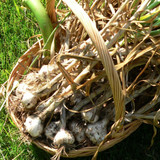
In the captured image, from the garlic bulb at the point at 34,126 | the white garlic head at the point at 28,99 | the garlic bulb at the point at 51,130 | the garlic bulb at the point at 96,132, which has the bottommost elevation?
the garlic bulb at the point at 96,132

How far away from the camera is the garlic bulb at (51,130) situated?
44.1 inches

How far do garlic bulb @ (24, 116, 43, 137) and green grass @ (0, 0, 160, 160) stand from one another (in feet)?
0.23

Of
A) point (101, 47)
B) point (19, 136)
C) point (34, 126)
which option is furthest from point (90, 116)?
point (19, 136)

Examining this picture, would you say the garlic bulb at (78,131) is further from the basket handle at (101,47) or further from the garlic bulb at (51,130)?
the basket handle at (101,47)

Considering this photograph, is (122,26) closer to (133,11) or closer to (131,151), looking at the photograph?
(133,11)

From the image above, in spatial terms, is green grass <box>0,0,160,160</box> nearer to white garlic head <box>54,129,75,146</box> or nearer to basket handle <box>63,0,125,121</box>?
white garlic head <box>54,129,75,146</box>

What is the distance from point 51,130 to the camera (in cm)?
112

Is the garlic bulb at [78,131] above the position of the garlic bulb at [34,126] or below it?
below

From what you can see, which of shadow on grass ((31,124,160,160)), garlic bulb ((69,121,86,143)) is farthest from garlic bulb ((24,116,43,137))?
shadow on grass ((31,124,160,160))

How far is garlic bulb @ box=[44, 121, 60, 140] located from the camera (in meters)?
1.12

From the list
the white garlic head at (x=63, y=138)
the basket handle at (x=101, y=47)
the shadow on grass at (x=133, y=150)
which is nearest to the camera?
the basket handle at (x=101, y=47)

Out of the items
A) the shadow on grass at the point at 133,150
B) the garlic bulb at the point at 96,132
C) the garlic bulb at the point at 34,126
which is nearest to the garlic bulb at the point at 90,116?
the garlic bulb at the point at 96,132

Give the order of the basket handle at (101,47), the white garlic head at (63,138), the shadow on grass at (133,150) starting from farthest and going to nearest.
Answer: the shadow on grass at (133,150) → the white garlic head at (63,138) → the basket handle at (101,47)

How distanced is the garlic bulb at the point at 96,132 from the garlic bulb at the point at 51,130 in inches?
4.6
